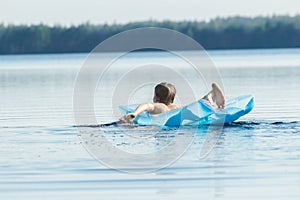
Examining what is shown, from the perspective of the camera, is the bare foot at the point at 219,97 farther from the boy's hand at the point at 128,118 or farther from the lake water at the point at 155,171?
the boy's hand at the point at 128,118

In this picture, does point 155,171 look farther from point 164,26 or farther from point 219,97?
point 164,26

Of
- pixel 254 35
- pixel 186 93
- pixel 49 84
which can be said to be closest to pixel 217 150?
pixel 186 93

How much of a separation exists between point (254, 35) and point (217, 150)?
61.8 metres

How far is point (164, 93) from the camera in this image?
51.6 feet

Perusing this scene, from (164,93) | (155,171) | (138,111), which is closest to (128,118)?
(138,111)

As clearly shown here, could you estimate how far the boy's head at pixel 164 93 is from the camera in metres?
15.7

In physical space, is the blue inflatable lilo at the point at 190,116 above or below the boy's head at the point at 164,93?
below

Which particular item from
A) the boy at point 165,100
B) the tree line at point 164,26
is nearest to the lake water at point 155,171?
the boy at point 165,100

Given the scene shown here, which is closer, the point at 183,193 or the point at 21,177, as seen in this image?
the point at 183,193

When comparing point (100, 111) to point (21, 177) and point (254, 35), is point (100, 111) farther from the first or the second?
point (254, 35)

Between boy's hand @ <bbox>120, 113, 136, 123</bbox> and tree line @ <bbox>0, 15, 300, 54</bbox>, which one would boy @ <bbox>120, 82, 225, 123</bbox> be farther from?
tree line @ <bbox>0, 15, 300, 54</bbox>

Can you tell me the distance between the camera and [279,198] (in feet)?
33.6

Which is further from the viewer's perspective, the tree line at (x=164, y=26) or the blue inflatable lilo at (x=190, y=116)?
the tree line at (x=164, y=26)

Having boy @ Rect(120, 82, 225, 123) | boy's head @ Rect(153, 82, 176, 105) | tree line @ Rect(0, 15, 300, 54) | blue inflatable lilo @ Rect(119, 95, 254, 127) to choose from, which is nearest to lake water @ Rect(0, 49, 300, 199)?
blue inflatable lilo @ Rect(119, 95, 254, 127)
